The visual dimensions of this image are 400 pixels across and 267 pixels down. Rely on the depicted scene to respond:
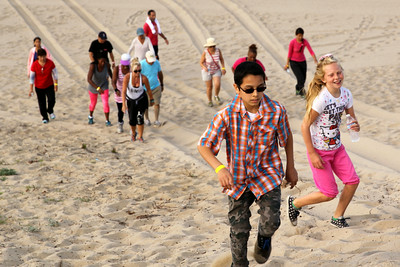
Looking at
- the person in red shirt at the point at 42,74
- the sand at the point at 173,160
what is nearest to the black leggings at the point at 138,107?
the sand at the point at 173,160

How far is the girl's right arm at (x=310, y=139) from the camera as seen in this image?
5305 millimetres

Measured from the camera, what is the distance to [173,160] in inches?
373

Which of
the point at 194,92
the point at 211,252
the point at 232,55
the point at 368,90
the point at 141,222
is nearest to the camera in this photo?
the point at 211,252

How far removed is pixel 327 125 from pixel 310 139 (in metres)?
0.24

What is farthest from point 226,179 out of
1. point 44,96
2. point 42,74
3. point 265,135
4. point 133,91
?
point 44,96

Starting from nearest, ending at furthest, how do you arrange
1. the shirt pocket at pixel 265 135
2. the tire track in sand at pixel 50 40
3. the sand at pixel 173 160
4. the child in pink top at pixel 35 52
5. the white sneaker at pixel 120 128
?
1. the shirt pocket at pixel 265 135
2. the sand at pixel 173 160
3. the white sneaker at pixel 120 128
4. the child in pink top at pixel 35 52
5. the tire track in sand at pixel 50 40

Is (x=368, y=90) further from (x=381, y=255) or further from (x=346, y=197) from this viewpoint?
(x=381, y=255)

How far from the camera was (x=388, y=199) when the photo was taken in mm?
6895

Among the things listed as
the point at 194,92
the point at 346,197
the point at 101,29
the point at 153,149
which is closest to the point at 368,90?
the point at 194,92

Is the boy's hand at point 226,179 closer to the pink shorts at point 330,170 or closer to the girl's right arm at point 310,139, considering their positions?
the girl's right arm at point 310,139

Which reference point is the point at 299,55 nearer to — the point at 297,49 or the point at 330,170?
the point at 297,49

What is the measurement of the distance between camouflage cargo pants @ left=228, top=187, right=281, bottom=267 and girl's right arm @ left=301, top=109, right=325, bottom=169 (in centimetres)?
100

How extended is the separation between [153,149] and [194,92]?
445 centimetres

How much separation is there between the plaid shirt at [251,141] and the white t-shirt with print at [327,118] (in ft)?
3.38
